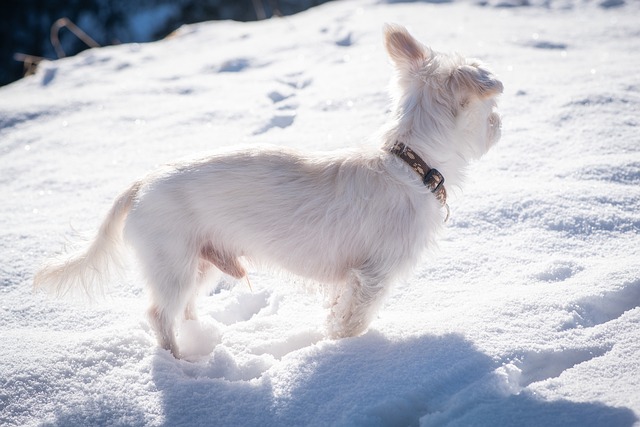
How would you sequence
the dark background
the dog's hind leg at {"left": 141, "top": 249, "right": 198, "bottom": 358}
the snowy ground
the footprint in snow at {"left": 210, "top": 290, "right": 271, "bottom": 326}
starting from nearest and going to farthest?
the snowy ground, the dog's hind leg at {"left": 141, "top": 249, "right": 198, "bottom": 358}, the footprint in snow at {"left": 210, "top": 290, "right": 271, "bottom": 326}, the dark background

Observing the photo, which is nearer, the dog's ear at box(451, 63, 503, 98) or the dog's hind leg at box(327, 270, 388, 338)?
the dog's ear at box(451, 63, 503, 98)

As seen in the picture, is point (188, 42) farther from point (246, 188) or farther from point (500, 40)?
point (246, 188)

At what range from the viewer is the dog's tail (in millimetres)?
2395

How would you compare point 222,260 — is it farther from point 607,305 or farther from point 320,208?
point 607,305

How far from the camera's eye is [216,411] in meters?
2.05

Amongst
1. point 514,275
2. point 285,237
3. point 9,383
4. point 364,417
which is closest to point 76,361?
point 9,383

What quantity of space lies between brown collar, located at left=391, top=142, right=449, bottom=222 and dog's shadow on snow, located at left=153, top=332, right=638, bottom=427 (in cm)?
60

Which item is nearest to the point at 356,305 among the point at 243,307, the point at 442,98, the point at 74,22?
the point at 243,307

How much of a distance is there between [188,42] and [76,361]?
4.88m

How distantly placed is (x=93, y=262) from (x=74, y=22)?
914 centimetres

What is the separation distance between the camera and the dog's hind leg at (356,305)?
7.62ft

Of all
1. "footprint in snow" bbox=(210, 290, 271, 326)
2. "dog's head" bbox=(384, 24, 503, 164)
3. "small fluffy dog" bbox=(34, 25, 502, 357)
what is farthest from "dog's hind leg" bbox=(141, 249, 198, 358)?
"dog's head" bbox=(384, 24, 503, 164)

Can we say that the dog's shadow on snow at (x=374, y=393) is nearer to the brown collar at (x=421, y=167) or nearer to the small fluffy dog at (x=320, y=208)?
the small fluffy dog at (x=320, y=208)

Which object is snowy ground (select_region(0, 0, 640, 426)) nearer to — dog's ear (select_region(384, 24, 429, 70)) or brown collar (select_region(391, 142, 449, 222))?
brown collar (select_region(391, 142, 449, 222))
